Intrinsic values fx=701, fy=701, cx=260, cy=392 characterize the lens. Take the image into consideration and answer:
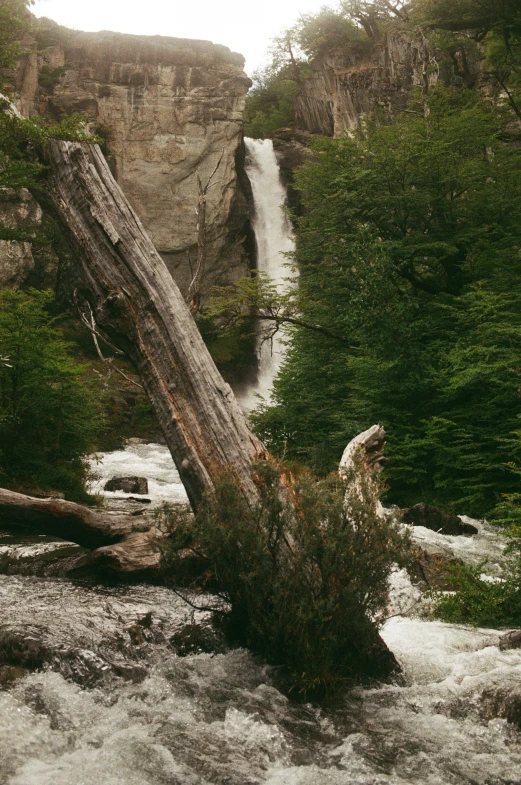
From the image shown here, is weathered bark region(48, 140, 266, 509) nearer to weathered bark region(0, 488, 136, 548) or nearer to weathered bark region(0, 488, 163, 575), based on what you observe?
weathered bark region(0, 488, 163, 575)

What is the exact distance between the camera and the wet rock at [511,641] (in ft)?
18.3

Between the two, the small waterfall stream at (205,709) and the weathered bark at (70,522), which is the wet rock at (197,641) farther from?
the weathered bark at (70,522)

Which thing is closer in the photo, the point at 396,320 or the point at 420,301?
the point at 396,320

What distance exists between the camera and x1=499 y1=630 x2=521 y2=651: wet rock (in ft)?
18.3

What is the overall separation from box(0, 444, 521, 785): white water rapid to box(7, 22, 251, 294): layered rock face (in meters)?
28.7

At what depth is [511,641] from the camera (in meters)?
5.62

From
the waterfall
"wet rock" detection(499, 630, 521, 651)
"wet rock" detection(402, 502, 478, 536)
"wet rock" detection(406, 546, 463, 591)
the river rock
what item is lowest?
the river rock

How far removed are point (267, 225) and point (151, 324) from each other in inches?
1127

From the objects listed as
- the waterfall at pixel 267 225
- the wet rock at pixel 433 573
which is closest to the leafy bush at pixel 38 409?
the wet rock at pixel 433 573

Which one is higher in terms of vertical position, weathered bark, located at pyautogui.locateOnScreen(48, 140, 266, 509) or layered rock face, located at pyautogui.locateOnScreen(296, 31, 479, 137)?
layered rock face, located at pyautogui.locateOnScreen(296, 31, 479, 137)

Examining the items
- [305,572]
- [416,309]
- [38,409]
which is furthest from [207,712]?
[416,309]

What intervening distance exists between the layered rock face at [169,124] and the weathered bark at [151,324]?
26143 mm

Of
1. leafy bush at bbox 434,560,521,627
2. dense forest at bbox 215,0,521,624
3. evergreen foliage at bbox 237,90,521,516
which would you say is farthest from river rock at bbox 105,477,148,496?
leafy bush at bbox 434,560,521,627

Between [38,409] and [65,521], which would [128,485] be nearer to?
[38,409]
